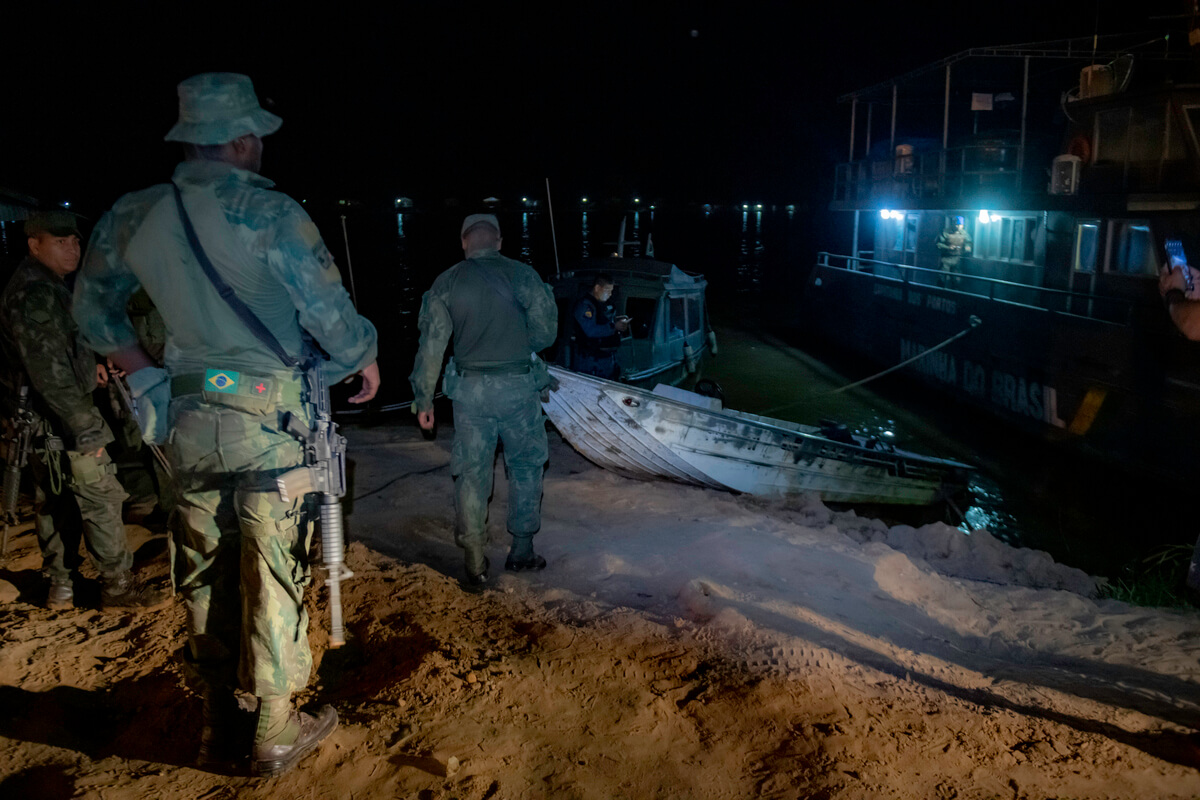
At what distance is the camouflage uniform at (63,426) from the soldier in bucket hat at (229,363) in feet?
5.45

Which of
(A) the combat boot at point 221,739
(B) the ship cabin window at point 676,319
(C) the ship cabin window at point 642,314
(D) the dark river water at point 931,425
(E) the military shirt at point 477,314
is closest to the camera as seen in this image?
(A) the combat boot at point 221,739

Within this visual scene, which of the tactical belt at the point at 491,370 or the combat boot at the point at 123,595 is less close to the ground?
the tactical belt at the point at 491,370

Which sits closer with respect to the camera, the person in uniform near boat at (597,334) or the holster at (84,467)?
the holster at (84,467)

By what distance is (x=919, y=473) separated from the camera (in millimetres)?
9141

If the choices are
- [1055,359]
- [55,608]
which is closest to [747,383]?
[1055,359]

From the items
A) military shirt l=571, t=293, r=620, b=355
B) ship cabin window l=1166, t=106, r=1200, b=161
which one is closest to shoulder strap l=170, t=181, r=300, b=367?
military shirt l=571, t=293, r=620, b=355

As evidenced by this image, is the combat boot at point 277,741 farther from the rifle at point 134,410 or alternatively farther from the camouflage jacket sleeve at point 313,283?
the camouflage jacket sleeve at point 313,283

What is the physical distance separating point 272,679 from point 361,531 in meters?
3.49

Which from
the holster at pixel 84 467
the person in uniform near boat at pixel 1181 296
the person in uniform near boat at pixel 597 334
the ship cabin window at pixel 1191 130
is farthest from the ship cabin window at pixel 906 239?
the holster at pixel 84 467

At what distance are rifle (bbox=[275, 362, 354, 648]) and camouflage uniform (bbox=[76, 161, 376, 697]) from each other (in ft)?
0.15

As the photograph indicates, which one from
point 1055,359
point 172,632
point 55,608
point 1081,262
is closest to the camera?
point 172,632

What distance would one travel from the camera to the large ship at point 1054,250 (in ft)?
40.4

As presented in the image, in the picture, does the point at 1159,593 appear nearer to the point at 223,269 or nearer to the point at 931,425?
the point at 223,269

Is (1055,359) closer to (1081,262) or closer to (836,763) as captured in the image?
(1081,262)
